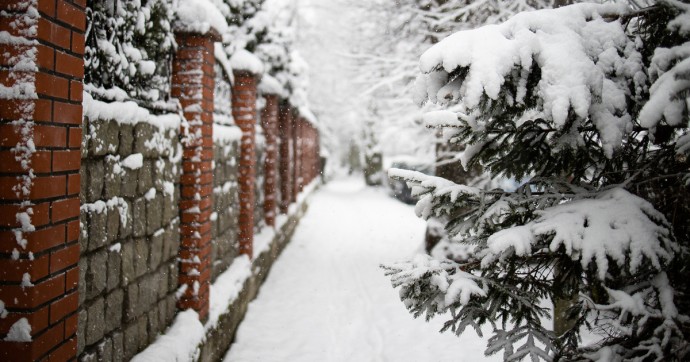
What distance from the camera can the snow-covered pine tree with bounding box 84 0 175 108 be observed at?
2.63 meters

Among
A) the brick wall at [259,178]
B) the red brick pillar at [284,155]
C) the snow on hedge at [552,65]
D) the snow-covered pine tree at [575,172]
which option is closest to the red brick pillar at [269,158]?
the brick wall at [259,178]

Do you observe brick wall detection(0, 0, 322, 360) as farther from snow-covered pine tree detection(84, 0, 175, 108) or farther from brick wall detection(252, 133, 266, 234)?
brick wall detection(252, 133, 266, 234)

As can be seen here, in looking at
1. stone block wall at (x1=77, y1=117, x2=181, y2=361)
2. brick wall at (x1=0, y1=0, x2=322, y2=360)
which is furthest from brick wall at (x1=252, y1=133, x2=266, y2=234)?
stone block wall at (x1=77, y1=117, x2=181, y2=361)

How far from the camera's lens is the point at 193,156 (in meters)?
4.00

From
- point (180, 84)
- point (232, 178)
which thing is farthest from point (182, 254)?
point (232, 178)

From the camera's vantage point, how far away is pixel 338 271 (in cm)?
823

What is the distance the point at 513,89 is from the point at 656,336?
1.08 meters

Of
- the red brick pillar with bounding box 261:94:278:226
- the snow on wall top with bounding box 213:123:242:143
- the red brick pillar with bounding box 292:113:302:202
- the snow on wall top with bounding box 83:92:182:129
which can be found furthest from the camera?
the red brick pillar with bounding box 292:113:302:202

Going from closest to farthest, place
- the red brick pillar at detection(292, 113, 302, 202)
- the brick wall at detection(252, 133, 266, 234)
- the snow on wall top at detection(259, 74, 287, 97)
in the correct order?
the brick wall at detection(252, 133, 266, 234)
the snow on wall top at detection(259, 74, 287, 97)
the red brick pillar at detection(292, 113, 302, 202)

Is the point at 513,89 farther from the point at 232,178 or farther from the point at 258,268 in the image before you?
the point at 258,268

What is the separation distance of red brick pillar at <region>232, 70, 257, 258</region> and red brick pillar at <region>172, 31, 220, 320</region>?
6.62 ft

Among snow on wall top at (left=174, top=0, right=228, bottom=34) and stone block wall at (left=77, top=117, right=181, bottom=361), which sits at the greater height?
snow on wall top at (left=174, top=0, right=228, bottom=34)

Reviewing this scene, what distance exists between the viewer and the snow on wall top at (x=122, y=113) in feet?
7.95

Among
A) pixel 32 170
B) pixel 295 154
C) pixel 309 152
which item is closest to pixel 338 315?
pixel 32 170
